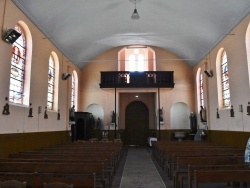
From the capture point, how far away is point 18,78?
28.6ft

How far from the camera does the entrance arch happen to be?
60.9 ft

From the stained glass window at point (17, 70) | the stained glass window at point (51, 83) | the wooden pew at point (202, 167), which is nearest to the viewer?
the wooden pew at point (202, 167)

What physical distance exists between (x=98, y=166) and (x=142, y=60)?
13741 millimetres

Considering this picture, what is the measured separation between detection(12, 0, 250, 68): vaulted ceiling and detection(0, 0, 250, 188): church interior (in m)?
0.05

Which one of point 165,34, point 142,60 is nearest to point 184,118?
point 142,60

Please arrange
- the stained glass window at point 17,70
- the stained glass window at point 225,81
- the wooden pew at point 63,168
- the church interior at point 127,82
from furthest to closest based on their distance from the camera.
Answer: the stained glass window at point 225,81 < the stained glass window at point 17,70 < the church interior at point 127,82 < the wooden pew at point 63,168

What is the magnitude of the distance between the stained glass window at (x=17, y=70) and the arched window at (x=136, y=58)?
9.12 metres

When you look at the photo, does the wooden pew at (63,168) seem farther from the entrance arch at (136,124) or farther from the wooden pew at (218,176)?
the entrance arch at (136,124)

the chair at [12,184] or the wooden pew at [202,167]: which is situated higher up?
the chair at [12,184]

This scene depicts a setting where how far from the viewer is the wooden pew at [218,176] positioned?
3.68 m

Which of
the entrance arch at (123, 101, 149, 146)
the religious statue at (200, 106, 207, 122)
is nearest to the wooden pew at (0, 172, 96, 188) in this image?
the religious statue at (200, 106, 207, 122)

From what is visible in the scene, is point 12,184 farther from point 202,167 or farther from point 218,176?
point 202,167

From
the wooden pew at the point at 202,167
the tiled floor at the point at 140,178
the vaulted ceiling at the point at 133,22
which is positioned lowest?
the tiled floor at the point at 140,178

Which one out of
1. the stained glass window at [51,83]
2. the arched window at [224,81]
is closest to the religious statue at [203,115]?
the arched window at [224,81]
